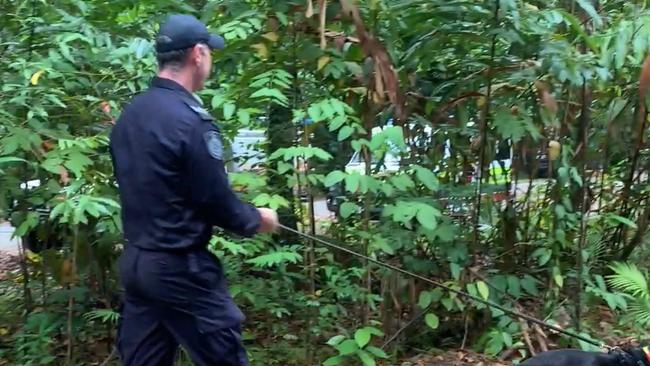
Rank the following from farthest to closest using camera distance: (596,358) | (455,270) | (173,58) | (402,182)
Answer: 1. (455,270)
2. (402,182)
3. (596,358)
4. (173,58)

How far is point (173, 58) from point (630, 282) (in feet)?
10.7

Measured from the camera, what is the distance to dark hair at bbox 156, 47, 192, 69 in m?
3.29

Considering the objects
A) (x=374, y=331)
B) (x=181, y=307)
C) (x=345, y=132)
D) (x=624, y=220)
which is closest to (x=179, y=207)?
(x=181, y=307)

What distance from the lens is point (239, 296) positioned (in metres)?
4.87

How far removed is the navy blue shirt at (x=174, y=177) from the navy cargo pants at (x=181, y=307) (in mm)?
71

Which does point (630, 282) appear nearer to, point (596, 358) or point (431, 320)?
point (431, 320)

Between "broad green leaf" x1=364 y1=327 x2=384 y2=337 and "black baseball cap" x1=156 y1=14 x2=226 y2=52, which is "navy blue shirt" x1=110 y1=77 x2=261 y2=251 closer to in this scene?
"black baseball cap" x1=156 y1=14 x2=226 y2=52

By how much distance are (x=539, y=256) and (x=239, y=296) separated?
2.01 m

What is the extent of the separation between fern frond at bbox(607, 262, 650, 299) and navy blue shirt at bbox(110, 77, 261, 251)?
9.15 ft

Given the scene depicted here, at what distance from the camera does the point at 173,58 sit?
130 inches

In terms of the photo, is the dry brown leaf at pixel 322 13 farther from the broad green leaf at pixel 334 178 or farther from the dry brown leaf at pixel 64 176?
the dry brown leaf at pixel 64 176

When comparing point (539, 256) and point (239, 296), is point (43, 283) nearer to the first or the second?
point (239, 296)

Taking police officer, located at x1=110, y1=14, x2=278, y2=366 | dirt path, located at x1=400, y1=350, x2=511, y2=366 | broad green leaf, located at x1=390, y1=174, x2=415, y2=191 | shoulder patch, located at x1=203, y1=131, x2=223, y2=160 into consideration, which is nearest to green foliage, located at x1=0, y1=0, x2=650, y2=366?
broad green leaf, located at x1=390, y1=174, x2=415, y2=191

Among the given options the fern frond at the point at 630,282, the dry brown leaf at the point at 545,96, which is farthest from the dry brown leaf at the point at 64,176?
the fern frond at the point at 630,282
